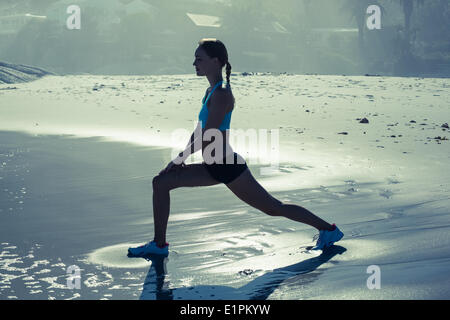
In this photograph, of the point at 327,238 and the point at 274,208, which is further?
the point at 327,238

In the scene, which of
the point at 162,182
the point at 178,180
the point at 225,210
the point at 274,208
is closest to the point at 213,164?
the point at 178,180

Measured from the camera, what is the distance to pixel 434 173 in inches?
294

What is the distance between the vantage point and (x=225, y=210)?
19.3ft

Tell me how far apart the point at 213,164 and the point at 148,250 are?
2.49 feet

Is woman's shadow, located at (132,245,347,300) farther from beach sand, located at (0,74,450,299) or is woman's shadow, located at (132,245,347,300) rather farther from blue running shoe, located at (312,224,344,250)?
blue running shoe, located at (312,224,344,250)

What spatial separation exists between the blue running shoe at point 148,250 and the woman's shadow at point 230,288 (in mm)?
101

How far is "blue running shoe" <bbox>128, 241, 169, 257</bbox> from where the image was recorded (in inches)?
179

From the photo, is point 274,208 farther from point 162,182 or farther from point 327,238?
point 162,182

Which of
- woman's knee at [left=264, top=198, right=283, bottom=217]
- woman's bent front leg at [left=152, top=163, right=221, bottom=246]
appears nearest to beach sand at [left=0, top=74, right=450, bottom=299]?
woman's knee at [left=264, top=198, right=283, bottom=217]

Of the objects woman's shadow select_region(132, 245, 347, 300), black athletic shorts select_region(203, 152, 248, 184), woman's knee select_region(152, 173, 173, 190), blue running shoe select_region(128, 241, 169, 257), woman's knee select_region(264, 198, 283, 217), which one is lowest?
woman's shadow select_region(132, 245, 347, 300)

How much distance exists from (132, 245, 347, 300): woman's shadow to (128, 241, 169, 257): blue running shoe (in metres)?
0.10

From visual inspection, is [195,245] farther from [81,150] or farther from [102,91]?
[102,91]
